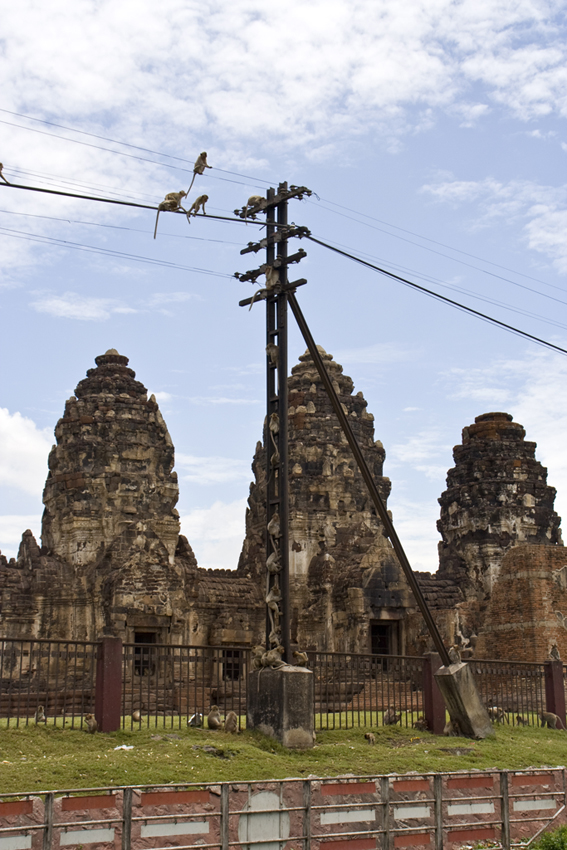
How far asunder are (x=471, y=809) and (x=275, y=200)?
1043cm

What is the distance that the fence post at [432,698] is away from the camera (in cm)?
1752

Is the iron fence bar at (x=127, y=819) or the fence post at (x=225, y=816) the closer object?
the iron fence bar at (x=127, y=819)

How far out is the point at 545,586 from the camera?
2869 centimetres

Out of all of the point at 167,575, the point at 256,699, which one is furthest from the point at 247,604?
the point at 256,699

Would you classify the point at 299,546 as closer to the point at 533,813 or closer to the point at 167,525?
the point at 167,525

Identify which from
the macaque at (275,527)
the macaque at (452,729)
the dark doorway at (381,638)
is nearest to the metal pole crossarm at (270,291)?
the macaque at (275,527)

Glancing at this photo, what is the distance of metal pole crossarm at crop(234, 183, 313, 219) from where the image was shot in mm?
16938

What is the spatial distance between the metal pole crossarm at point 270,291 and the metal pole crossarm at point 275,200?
1.24 metres

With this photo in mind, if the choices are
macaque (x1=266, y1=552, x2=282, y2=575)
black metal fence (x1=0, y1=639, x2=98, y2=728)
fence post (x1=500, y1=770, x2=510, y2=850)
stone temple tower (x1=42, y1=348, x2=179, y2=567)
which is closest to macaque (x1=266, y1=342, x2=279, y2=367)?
macaque (x1=266, y1=552, x2=282, y2=575)

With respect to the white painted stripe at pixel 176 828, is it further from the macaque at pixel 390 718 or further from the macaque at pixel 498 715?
the macaque at pixel 498 715

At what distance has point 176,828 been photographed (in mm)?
8375

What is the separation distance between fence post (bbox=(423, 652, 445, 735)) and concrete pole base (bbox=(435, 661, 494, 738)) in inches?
22.5

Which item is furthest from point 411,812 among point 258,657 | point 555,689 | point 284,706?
point 555,689

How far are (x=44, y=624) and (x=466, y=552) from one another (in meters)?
14.6
